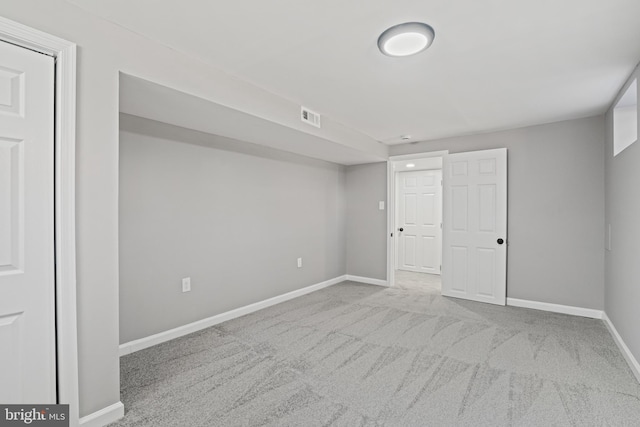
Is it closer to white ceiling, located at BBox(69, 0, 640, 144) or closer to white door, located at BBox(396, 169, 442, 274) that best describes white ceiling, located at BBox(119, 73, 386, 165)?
white ceiling, located at BBox(69, 0, 640, 144)

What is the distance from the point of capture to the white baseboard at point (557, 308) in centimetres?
371

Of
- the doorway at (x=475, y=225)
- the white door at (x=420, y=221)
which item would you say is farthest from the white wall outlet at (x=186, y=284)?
the white door at (x=420, y=221)

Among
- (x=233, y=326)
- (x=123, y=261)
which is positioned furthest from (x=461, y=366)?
(x=123, y=261)

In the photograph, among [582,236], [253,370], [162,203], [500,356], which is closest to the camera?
[253,370]

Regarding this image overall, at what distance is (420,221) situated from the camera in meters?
6.77

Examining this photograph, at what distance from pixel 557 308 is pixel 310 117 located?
12.3ft

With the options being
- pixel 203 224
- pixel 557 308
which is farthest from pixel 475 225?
pixel 203 224

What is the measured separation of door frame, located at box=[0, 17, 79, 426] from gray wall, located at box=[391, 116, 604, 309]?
4488mm

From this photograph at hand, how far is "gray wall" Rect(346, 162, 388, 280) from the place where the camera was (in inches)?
209

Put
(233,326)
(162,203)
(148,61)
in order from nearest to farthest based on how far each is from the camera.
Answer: (148,61)
(162,203)
(233,326)

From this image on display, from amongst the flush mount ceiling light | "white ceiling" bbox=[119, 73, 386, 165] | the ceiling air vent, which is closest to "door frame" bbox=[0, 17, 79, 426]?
"white ceiling" bbox=[119, 73, 386, 165]

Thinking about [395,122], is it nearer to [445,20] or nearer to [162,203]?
[445,20]

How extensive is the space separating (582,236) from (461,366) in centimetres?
248

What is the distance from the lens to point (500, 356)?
273cm
